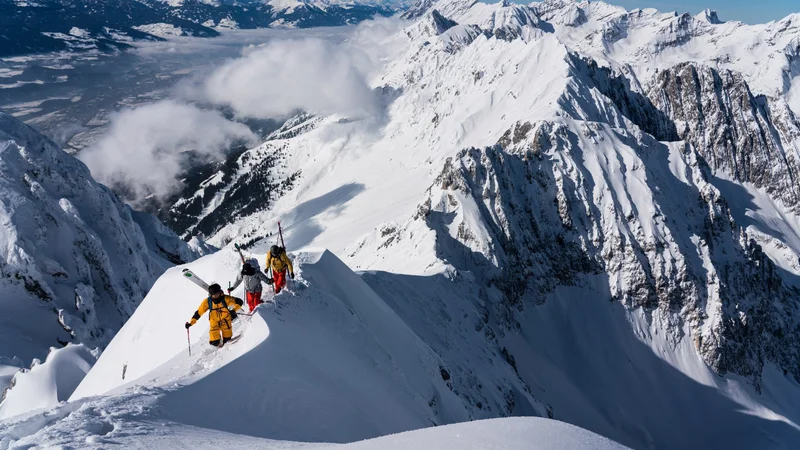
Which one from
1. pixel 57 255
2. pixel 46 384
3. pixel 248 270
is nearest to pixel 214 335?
pixel 248 270

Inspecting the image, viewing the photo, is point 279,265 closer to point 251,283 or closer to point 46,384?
point 251,283

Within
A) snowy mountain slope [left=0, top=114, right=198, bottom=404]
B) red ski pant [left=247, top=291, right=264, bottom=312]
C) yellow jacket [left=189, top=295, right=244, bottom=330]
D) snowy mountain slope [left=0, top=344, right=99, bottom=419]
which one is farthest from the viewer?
snowy mountain slope [left=0, top=114, right=198, bottom=404]

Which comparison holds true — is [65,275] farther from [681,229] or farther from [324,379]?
[681,229]

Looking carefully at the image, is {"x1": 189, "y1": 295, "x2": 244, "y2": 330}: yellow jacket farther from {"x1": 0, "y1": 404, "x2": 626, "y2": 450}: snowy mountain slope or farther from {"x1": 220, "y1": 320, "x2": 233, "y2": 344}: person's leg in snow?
{"x1": 0, "y1": 404, "x2": 626, "y2": 450}: snowy mountain slope

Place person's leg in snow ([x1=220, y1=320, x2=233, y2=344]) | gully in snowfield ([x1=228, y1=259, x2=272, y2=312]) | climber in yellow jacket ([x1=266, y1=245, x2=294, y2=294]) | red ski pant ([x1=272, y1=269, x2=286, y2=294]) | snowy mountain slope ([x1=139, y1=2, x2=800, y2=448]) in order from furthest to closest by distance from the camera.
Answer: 1. snowy mountain slope ([x1=139, y1=2, x2=800, y2=448])
2. red ski pant ([x1=272, y1=269, x2=286, y2=294])
3. climber in yellow jacket ([x1=266, y1=245, x2=294, y2=294])
4. gully in snowfield ([x1=228, y1=259, x2=272, y2=312])
5. person's leg in snow ([x1=220, y1=320, x2=233, y2=344])

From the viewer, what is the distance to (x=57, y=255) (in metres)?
43.3

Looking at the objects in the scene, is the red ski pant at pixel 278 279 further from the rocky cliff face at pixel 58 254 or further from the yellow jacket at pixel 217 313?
the rocky cliff face at pixel 58 254

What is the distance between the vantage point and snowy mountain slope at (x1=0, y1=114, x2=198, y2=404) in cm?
3916

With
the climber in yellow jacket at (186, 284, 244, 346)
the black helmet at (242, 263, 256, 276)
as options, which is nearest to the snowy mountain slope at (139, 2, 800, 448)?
the black helmet at (242, 263, 256, 276)

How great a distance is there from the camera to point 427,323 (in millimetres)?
45344

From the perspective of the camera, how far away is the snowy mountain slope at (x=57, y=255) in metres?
39.2

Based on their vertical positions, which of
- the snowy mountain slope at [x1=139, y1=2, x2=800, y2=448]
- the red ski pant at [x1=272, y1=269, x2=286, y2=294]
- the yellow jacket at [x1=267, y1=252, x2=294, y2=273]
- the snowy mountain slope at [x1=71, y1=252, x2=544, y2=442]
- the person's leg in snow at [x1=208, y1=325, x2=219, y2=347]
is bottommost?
the snowy mountain slope at [x1=139, y1=2, x2=800, y2=448]

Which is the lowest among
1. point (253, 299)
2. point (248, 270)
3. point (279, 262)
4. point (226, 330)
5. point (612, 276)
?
point (612, 276)

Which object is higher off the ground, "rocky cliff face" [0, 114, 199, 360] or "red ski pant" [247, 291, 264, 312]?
"red ski pant" [247, 291, 264, 312]
